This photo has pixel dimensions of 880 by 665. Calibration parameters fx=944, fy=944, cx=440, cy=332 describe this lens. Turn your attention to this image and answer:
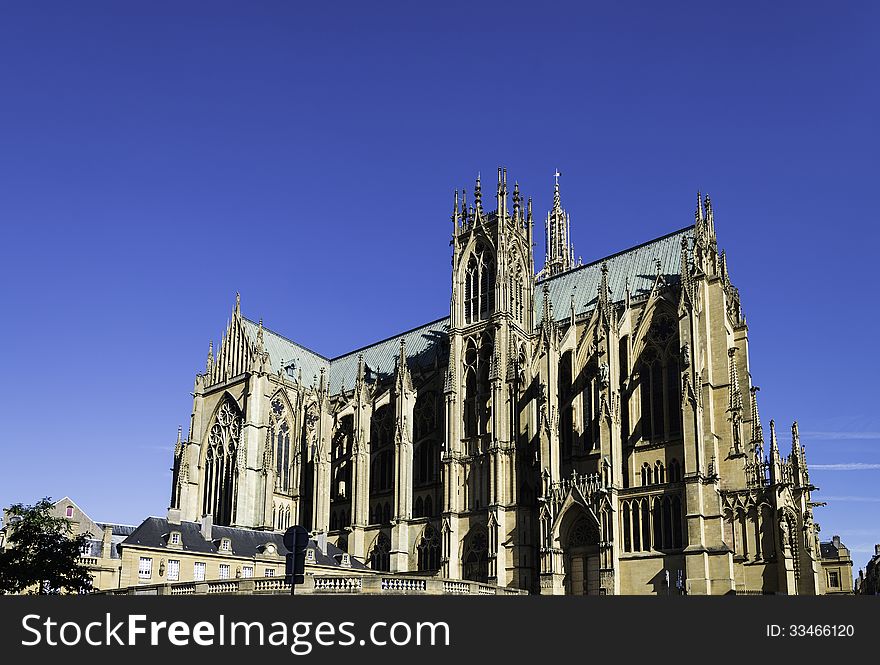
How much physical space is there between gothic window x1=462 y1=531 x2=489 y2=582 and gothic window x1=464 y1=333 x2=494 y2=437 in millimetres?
8117

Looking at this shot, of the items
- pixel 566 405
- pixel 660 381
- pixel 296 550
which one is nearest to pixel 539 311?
pixel 566 405

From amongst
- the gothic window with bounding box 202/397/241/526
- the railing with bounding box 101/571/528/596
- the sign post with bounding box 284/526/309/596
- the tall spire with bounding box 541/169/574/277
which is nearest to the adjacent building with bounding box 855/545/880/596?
the tall spire with bounding box 541/169/574/277

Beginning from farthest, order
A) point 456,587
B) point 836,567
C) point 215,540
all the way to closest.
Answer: point 836,567 → point 215,540 → point 456,587

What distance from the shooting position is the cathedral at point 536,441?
203ft

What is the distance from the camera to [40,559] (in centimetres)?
5288

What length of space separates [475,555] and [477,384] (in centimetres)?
1361

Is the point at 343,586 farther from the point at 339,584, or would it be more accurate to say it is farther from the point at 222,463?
the point at 222,463

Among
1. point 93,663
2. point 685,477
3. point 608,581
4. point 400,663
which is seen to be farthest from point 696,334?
point 93,663

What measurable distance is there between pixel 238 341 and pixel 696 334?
47.1 metres

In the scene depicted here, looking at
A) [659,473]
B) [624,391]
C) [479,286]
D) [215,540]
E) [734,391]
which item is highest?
[479,286]

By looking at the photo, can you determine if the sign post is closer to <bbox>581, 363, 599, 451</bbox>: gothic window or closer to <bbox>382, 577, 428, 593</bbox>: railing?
<bbox>382, 577, 428, 593</bbox>: railing

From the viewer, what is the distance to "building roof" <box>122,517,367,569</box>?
66438mm

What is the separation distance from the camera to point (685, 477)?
61.8m

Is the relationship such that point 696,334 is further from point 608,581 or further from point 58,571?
point 58,571
